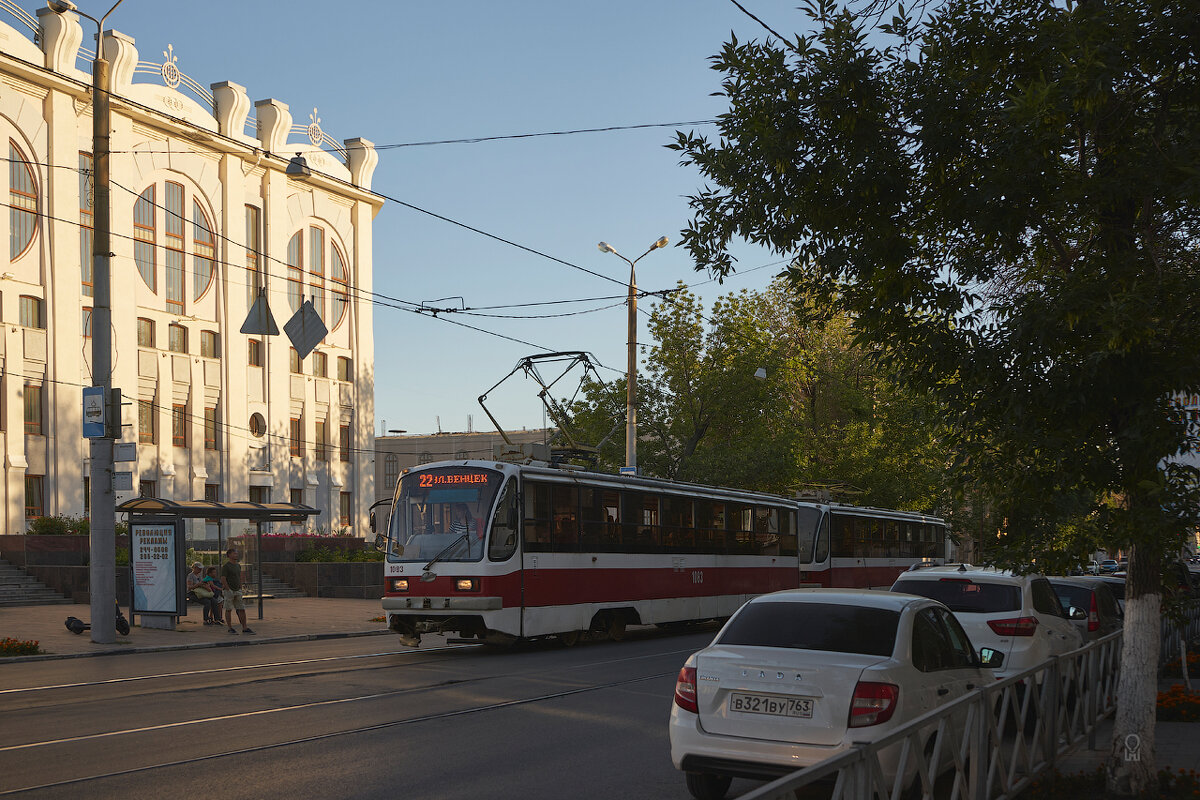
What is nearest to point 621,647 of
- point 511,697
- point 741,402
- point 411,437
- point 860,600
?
point 511,697

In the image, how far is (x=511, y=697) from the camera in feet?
45.2

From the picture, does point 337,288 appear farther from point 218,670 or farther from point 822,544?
Result: point 218,670

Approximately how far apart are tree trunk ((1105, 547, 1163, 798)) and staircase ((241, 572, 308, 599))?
31.0 metres

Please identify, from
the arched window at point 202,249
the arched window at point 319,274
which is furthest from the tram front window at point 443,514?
the arched window at point 319,274

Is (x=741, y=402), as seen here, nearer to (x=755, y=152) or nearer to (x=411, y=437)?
(x=755, y=152)

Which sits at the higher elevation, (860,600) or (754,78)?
(754,78)

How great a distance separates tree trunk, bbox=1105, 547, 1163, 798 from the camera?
817 centimetres

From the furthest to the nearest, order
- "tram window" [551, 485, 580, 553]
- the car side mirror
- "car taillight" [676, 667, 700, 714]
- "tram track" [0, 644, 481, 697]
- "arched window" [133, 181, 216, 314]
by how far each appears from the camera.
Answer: "arched window" [133, 181, 216, 314] < "tram window" [551, 485, 580, 553] < "tram track" [0, 644, 481, 697] < the car side mirror < "car taillight" [676, 667, 700, 714]

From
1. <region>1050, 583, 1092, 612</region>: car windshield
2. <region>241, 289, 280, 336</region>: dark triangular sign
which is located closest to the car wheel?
<region>1050, 583, 1092, 612</region>: car windshield

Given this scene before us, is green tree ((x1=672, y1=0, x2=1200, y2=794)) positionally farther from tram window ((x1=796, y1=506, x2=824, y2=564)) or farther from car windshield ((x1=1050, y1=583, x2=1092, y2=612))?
tram window ((x1=796, y1=506, x2=824, y2=564))

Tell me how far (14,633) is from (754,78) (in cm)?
2055

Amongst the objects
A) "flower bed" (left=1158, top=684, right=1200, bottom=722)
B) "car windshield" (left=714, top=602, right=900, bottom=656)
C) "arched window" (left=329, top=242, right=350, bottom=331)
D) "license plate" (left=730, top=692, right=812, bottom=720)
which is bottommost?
"flower bed" (left=1158, top=684, right=1200, bottom=722)

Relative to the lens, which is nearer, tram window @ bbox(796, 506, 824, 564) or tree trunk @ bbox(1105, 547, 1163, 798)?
tree trunk @ bbox(1105, 547, 1163, 798)

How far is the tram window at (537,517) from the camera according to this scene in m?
19.9
